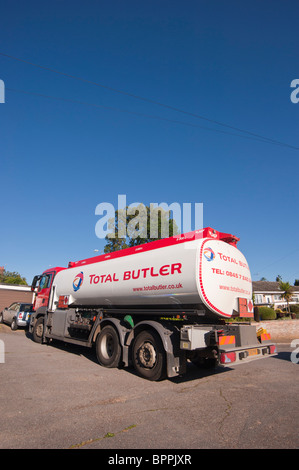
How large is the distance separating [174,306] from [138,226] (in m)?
22.3

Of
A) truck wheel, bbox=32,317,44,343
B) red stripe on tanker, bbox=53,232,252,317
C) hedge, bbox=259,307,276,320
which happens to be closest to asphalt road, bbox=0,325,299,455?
red stripe on tanker, bbox=53,232,252,317

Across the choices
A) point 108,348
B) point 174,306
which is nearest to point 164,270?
point 174,306

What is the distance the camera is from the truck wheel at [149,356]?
610cm

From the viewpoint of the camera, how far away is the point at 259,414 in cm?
430

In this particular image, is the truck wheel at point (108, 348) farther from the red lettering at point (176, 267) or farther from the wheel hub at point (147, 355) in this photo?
the red lettering at point (176, 267)

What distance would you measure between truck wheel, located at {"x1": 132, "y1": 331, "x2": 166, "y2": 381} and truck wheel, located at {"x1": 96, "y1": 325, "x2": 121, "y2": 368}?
31.4 inches

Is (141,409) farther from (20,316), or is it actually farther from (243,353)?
(20,316)

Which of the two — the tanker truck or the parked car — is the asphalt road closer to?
the tanker truck

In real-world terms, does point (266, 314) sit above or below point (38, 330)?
below

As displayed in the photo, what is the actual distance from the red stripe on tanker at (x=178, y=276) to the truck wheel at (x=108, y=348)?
32.2 inches

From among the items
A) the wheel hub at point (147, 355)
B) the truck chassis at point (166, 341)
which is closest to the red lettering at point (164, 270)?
the truck chassis at point (166, 341)

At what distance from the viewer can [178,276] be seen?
618 cm
